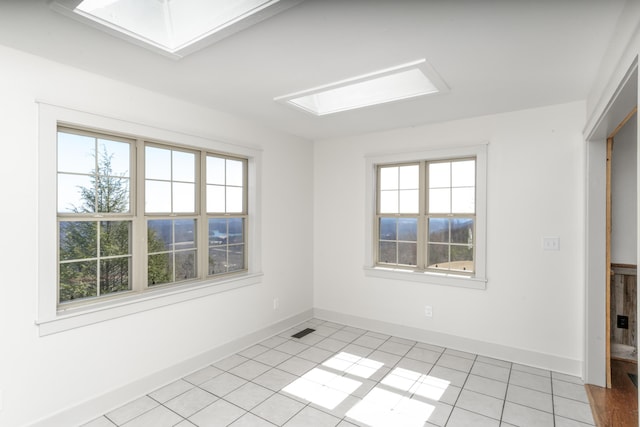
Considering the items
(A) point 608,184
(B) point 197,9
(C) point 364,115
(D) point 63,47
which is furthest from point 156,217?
(A) point 608,184

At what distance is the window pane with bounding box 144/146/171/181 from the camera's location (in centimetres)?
305

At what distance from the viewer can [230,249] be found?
387 cm

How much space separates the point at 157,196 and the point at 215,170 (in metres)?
0.72

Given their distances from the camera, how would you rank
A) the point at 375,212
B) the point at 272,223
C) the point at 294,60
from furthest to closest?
the point at 375,212 → the point at 272,223 → the point at 294,60

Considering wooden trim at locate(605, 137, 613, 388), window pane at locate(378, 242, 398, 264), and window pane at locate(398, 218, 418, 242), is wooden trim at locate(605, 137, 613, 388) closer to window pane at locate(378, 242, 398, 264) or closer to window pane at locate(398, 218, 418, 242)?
window pane at locate(398, 218, 418, 242)

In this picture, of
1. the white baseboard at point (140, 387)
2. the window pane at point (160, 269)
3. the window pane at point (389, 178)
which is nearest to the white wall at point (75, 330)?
the white baseboard at point (140, 387)

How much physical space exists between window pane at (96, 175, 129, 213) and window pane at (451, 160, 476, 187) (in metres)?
3.41

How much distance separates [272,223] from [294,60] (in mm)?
2306

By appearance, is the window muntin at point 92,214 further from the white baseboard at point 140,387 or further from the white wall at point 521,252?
the white wall at point 521,252

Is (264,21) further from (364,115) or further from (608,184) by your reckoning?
(608,184)

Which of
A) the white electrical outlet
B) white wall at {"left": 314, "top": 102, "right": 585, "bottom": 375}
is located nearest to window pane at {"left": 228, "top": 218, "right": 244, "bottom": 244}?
white wall at {"left": 314, "top": 102, "right": 585, "bottom": 375}

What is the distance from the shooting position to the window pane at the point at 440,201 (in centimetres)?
402

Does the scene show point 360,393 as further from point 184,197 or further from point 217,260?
point 184,197

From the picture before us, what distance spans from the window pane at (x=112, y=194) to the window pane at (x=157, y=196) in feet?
0.58
